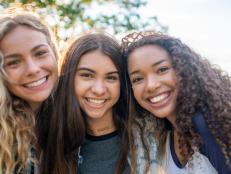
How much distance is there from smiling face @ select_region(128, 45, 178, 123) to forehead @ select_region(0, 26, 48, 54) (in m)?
0.86

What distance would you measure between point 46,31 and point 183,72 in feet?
4.17

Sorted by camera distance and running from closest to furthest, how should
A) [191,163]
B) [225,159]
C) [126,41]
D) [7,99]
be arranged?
[225,159] → [191,163] → [7,99] → [126,41]

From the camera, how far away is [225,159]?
300 cm

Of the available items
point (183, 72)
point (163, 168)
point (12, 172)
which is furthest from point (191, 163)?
point (12, 172)

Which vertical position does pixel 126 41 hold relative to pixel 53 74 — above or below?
above

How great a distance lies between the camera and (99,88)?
3.65 meters

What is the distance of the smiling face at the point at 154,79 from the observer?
3.44m

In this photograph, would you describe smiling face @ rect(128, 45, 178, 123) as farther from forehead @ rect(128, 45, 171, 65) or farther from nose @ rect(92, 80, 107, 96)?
nose @ rect(92, 80, 107, 96)

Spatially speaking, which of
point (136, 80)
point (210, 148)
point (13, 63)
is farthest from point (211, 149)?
point (13, 63)

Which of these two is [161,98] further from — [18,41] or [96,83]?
[18,41]

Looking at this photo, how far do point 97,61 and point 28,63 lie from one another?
598 mm

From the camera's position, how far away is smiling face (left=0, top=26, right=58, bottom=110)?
345 centimetres

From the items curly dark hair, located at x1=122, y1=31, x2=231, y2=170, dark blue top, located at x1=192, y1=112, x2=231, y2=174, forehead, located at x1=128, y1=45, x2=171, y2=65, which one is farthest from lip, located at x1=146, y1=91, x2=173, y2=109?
dark blue top, located at x1=192, y1=112, x2=231, y2=174

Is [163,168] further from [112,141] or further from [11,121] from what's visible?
[11,121]
